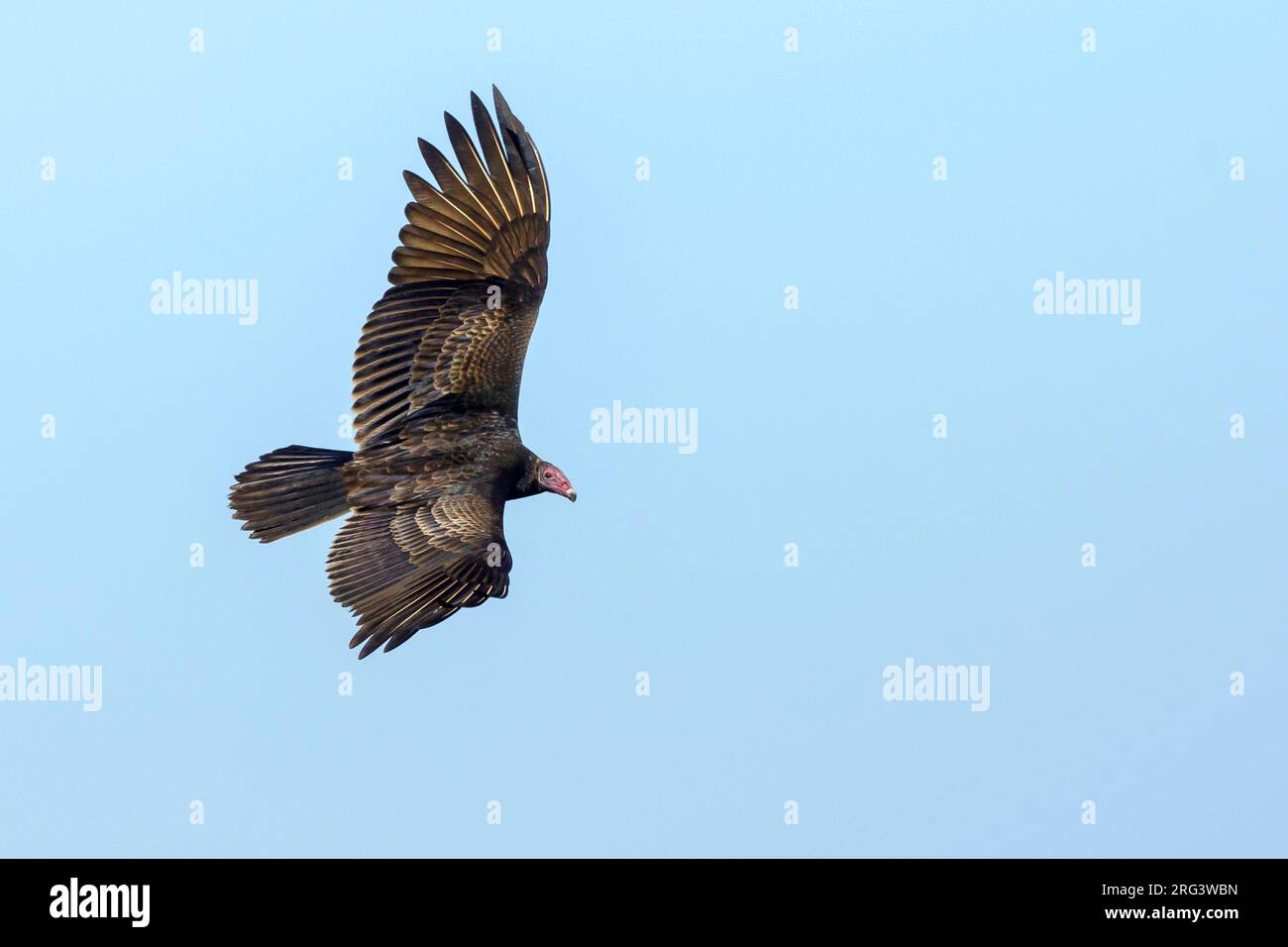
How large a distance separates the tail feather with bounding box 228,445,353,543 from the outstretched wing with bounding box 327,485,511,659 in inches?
12.4

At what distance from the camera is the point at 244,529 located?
1576cm

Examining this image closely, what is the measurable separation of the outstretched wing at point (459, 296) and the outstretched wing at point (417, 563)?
828 millimetres

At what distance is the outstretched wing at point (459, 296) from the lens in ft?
51.4

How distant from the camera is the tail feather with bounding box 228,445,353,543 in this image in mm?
15703

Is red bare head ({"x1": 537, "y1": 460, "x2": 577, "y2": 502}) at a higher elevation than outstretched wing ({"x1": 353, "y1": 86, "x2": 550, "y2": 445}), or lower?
lower

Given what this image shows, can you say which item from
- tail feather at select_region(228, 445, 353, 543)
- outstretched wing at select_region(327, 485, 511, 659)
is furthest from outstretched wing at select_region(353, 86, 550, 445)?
outstretched wing at select_region(327, 485, 511, 659)

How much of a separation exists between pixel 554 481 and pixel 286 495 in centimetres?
214

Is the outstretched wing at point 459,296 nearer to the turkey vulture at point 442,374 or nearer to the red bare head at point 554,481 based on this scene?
the turkey vulture at point 442,374

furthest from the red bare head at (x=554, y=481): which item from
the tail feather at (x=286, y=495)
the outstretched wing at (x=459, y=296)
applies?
the tail feather at (x=286, y=495)

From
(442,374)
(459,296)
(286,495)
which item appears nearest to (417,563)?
(286,495)

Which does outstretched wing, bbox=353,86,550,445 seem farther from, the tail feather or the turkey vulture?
the tail feather

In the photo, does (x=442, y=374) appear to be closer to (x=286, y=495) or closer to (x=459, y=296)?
(x=459, y=296)

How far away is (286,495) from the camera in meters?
15.8

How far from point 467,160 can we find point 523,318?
1.32 metres
